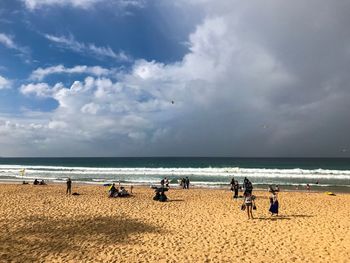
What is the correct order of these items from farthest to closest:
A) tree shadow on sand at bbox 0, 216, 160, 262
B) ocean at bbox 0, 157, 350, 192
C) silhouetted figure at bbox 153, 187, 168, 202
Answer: ocean at bbox 0, 157, 350, 192, silhouetted figure at bbox 153, 187, 168, 202, tree shadow on sand at bbox 0, 216, 160, 262

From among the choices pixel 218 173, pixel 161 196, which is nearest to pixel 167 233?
pixel 161 196

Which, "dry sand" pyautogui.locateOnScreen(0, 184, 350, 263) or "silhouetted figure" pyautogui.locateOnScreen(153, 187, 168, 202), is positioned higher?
"silhouetted figure" pyautogui.locateOnScreen(153, 187, 168, 202)

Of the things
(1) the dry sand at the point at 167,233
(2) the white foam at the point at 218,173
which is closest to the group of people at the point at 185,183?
(1) the dry sand at the point at 167,233

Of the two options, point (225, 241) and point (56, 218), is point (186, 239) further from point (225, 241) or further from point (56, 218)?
point (56, 218)

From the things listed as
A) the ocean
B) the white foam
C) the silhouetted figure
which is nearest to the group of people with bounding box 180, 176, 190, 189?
the ocean

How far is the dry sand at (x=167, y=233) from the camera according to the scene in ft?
37.6

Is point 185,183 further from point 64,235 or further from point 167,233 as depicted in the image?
point 64,235

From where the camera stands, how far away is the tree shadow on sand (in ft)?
38.2

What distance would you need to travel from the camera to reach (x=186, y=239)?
532 inches

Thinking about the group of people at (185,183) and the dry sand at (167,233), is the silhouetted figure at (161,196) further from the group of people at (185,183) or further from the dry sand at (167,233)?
the group of people at (185,183)

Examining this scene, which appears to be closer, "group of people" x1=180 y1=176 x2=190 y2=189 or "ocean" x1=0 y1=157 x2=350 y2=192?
"group of people" x1=180 y1=176 x2=190 y2=189

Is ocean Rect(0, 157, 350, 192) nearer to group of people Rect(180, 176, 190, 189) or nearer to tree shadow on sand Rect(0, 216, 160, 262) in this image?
group of people Rect(180, 176, 190, 189)

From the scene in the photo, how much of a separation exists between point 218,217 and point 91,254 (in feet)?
28.0

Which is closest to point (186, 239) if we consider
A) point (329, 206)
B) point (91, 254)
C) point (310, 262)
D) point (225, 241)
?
point (225, 241)
